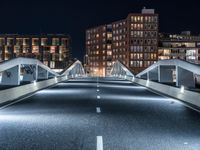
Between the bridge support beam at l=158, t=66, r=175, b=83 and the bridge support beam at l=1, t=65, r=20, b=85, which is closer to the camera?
the bridge support beam at l=1, t=65, r=20, b=85

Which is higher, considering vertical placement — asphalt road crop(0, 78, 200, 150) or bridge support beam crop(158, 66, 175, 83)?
bridge support beam crop(158, 66, 175, 83)

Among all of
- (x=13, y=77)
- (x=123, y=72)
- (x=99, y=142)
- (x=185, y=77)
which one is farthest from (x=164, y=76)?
(x=123, y=72)

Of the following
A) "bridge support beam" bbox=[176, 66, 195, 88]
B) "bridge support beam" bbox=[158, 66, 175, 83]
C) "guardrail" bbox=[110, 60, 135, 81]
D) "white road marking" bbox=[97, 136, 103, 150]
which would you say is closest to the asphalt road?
"white road marking" bbox=[97, 136, 103, 150]

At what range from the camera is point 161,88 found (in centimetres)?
3678

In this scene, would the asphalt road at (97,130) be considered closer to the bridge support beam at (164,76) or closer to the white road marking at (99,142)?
the white road marking at (99,142)

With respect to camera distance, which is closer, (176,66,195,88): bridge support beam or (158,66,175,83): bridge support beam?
(176,66,195,88): bridge support beam

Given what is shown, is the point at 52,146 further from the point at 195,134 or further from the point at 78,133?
the point at 195,134

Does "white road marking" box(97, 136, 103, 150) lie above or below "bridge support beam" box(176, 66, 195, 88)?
below

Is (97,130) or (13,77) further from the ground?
(13,77)

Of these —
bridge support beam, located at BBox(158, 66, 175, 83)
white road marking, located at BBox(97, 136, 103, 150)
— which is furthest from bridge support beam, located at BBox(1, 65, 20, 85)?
white road marking, located at BBox(97, 136, 103, 150)

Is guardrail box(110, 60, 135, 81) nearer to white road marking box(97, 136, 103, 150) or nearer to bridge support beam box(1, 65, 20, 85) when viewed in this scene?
bridge support beam box(1, 65, 20, 85)

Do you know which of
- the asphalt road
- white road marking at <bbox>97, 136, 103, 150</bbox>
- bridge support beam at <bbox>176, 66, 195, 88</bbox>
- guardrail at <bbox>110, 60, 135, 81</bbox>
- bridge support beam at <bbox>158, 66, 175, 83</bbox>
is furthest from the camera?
guardrail at <bbox>110, 60, 135, 81</bbox>

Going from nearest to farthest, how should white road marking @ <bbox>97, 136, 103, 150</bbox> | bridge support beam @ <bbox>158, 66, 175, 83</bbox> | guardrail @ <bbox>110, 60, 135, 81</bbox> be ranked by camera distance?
white road marking @ <bbox>97, 136, 103, 150</bbox>
bridge support beam @ <bbox>158, 66, 175, 83</bbox>
guardrail @ <bbox>110, 60, 135, 81</bbox>

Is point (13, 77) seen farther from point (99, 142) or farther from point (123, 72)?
point (123, 72)
